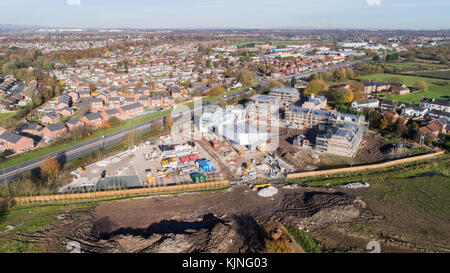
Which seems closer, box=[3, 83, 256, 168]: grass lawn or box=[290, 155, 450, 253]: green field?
box=[290, 155, 450, 253]: green field

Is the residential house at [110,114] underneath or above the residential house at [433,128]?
above

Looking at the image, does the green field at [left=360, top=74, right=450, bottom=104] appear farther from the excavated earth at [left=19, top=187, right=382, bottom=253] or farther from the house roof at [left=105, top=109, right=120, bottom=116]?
the house roof at [left=105, top=109, right=120, bottom=116]

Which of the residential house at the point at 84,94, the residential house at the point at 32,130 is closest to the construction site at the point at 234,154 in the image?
the residential house at the point at 32,130

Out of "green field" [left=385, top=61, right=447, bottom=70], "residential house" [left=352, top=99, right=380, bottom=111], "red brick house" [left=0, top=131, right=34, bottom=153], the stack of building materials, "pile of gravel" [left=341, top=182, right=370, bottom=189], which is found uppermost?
"green field" [left=385, top=61, right=447, bottom=70]

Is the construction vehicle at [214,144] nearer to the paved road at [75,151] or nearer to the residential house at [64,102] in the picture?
the paved road at [75,151]

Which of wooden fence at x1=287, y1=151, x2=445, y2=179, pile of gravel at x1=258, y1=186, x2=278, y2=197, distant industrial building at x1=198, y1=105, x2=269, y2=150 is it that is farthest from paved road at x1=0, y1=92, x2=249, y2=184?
wooden fence at x1=287, y1=151, x2=445, y2=179

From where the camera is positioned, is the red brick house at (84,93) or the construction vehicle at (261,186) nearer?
the construction vehicle at (261,186)
